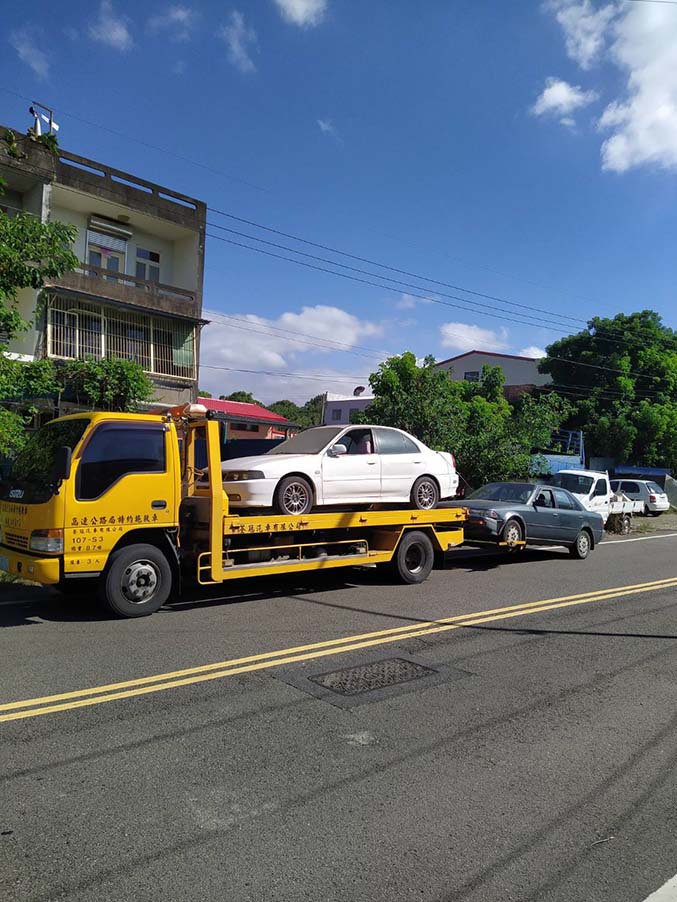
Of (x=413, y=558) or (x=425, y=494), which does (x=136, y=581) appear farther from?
(x=425, y=494)

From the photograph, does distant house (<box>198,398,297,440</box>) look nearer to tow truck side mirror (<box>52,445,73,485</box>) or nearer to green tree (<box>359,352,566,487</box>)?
green tree (<box>359,352,566,487</box>)

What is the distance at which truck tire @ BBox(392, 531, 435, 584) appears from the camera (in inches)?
414

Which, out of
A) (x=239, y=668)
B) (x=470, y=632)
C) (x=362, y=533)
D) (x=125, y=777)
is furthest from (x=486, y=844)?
(x=362, y=533)

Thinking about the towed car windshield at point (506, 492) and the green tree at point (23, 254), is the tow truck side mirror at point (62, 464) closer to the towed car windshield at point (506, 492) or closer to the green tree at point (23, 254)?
the green tree at point (23, 254)

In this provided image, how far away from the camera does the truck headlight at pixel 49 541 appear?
23.5 ft

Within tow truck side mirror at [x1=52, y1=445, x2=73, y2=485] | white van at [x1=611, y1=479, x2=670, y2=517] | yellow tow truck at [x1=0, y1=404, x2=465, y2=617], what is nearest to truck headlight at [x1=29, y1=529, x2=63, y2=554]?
yellow tow truck at [x1=0, y1=404, x2=465, y2=617]

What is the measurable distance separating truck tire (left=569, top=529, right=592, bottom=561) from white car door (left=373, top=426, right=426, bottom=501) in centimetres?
557

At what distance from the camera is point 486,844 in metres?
3.42

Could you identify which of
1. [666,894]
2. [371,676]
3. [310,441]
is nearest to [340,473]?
[310,441]

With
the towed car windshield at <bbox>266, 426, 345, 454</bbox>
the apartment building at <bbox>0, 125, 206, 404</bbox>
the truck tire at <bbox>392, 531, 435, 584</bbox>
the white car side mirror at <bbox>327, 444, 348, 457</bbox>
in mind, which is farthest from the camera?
the apartment building at <bbox>0, 125, 206, 404</bbox>

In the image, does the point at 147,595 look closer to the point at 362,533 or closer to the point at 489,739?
the point at 362,533

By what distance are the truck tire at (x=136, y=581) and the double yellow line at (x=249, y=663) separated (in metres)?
1.97

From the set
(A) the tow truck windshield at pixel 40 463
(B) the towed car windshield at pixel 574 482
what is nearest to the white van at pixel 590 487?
(B) the towed car windshield at pixel 574 482

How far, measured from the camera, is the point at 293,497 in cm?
918
